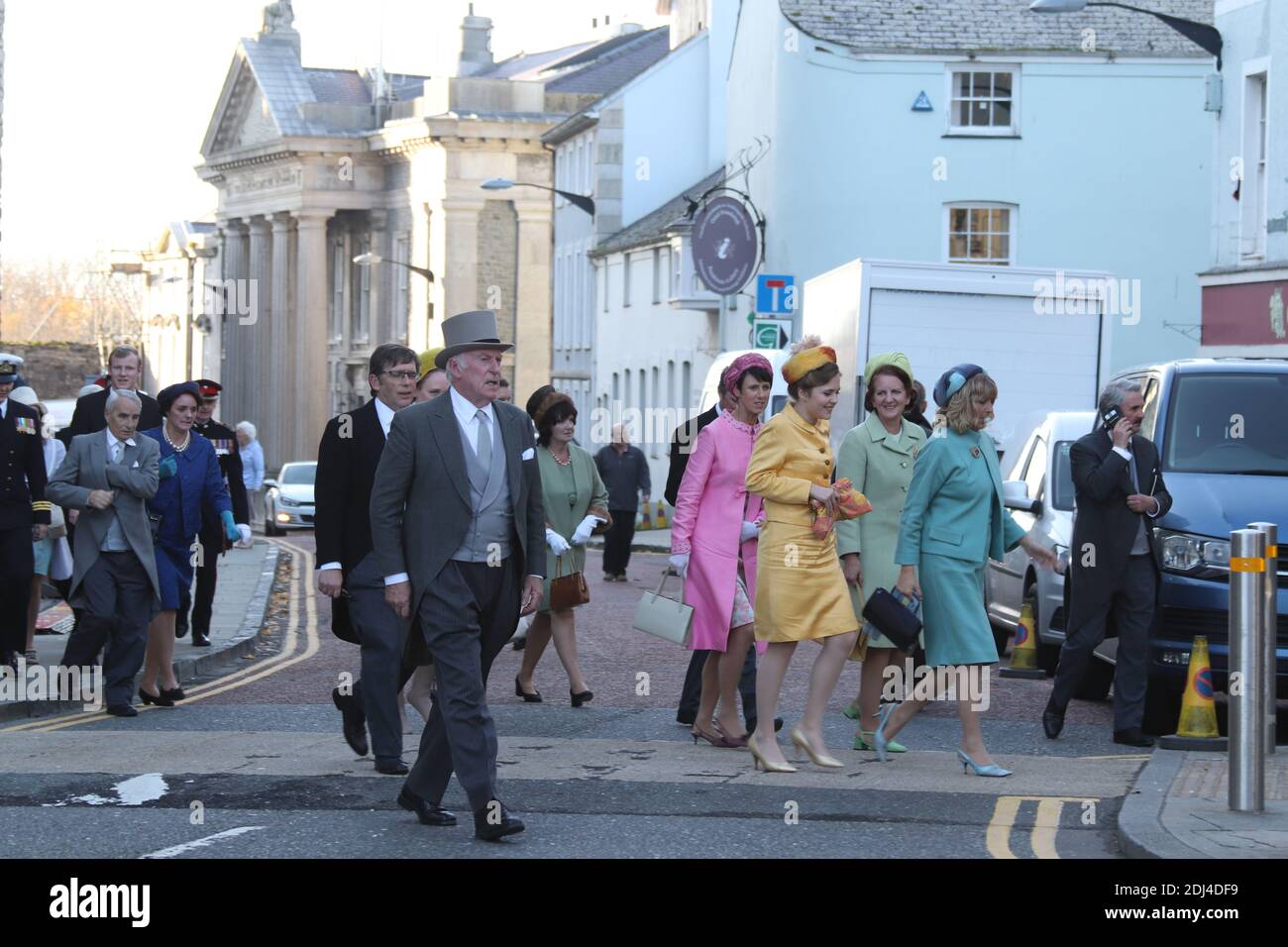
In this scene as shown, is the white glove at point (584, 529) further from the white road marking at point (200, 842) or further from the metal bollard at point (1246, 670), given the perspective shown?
the metal bollard at point (1246, 670)

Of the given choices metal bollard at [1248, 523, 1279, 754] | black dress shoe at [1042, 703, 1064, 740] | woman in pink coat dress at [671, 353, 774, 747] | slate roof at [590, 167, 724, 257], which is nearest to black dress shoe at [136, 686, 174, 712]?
woman in pink coat dress at [671, 353, 774, 747]

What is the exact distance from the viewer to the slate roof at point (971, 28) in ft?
131

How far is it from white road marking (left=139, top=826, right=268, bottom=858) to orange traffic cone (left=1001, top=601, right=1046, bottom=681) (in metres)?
7.65

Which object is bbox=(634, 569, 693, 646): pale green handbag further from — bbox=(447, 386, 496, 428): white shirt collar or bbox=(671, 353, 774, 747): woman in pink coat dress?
bbox=(447, 386, 496, 428): white shirt collar

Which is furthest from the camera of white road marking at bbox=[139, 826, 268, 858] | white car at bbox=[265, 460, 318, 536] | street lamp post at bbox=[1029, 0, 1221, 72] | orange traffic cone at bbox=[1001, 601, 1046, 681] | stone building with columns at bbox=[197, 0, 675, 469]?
stone building with columns at bbox=[197, 0, 675, 469]

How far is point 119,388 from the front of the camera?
13664 millimetres

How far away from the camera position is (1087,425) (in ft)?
53.5

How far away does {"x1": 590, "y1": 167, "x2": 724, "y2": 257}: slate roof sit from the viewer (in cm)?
5300

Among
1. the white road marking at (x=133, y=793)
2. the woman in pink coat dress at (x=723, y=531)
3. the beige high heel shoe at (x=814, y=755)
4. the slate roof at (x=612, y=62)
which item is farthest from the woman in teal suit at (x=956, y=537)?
the slate roof at (x=612, y=62)

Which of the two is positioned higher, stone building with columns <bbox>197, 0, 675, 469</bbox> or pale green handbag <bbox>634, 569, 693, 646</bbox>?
stone building with columns <bbox>197, 0, 675, 469</bbox>

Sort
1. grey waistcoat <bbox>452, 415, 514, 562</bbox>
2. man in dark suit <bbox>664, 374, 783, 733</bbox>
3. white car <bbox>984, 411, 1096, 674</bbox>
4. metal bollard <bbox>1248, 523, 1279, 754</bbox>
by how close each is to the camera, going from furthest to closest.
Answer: white car <bbox>984, 411, 1096, 674</bbox> < man in dark suit <bbox>664, 374, 783, 733</bbox> < metal bollard <bbox>1248, 523, 1279, 754</bbox> < grey waistcoat <bbox>452, 415, 514, 562</bbox>

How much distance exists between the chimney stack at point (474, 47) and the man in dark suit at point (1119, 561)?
255ft
